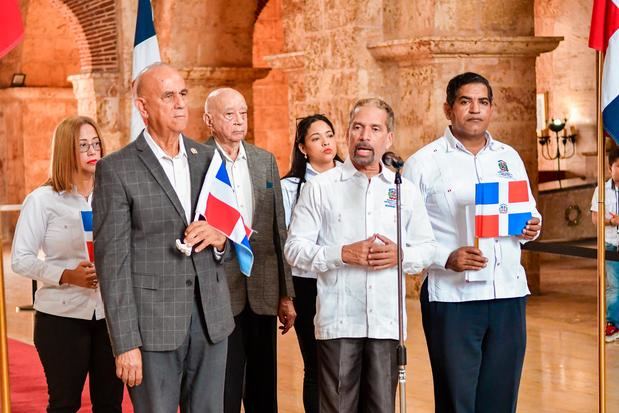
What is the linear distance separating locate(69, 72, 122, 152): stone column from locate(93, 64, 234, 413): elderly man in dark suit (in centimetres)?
1285

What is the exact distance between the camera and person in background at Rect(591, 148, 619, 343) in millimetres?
9508

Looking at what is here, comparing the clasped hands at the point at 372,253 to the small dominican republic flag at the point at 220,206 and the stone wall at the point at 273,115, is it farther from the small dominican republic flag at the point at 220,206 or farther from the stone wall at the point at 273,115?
the stone wall at the point at 273,115

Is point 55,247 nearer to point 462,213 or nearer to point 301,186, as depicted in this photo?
point 301,186

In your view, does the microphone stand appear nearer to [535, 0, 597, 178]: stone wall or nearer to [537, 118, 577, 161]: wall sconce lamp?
[537, 118, 577, 161]: wall sconce lamp

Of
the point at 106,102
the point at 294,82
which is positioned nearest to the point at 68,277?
the point at 294,82

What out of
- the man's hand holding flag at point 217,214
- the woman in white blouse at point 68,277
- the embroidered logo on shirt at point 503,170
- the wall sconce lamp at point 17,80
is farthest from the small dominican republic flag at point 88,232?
the wall sconce lamp at point 17,80

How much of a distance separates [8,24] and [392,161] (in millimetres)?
1651

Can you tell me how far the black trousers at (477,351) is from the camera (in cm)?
552

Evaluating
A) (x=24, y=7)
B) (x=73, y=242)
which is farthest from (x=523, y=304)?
(x=24, y=7)

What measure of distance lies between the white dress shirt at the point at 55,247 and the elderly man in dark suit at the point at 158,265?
102 cm

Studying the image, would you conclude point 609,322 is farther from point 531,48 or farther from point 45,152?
point 45,152

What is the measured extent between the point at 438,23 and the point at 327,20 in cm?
166

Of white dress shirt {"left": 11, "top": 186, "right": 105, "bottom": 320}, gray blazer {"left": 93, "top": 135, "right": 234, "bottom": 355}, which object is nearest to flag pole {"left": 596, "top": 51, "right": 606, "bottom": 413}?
gray blazer {"left": 93, "top": 135, "right": 234, "bottom": 355}

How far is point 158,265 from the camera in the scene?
15.5ft
